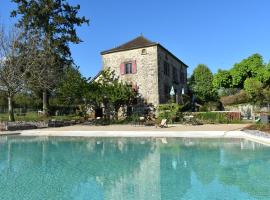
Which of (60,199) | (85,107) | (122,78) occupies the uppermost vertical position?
(122,78)

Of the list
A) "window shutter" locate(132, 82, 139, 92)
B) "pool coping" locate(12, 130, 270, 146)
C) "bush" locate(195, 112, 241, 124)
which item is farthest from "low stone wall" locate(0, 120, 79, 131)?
"bush" locate(195, 112, 241, 124)

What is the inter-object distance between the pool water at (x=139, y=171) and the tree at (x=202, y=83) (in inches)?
1257

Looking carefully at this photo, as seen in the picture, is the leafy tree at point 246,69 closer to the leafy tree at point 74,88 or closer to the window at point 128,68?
the window at point 128,68

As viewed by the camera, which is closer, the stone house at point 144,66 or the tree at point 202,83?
the stone house at point 144,66

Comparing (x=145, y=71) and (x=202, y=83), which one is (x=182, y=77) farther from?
(x=145, y=71)

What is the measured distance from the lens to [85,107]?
113ft

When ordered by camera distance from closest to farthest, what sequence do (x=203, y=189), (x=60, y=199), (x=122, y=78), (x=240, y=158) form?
(x=60, y=199) → (x=203, y=189) → (x=240, y=158) → (x=122, y=78)

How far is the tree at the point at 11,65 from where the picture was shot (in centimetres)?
2839

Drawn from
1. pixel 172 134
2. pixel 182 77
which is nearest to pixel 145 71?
pixel 182 77

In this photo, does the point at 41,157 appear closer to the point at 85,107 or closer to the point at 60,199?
the point at 60,199

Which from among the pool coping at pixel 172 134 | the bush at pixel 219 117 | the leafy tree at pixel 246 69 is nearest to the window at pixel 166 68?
the bush at pixel 219 117

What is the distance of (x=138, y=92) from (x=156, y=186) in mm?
26245

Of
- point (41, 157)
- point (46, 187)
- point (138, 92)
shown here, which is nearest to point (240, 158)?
point (46, 187)

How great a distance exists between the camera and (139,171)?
1011 centimetres
